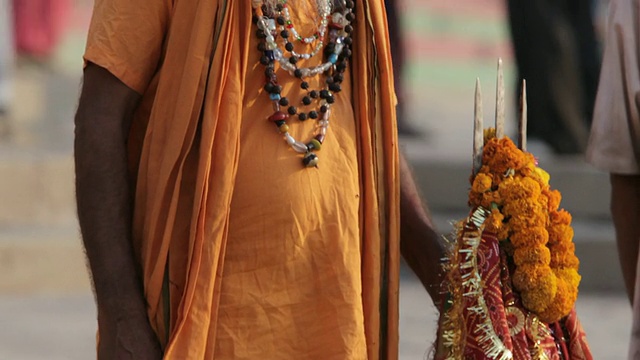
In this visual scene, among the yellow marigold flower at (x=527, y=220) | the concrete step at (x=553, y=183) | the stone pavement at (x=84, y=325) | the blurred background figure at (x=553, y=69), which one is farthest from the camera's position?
the blurred background figure at (x=553, y=69)

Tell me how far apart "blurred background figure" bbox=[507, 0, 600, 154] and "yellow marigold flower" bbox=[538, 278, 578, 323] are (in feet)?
17.1

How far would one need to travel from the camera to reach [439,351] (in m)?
2.87

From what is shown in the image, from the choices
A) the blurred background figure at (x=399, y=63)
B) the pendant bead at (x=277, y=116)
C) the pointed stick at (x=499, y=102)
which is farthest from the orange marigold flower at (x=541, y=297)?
the blurred background figure at (x=399, y=63)

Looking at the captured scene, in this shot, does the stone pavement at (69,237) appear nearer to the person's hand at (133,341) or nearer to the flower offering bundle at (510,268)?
the flower offering bundle at (510,268)

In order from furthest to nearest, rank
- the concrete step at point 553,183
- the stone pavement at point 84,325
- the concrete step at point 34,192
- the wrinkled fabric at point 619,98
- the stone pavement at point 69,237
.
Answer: the concrete step at point 553,183 → the concrete step at point 34,192 → the stone pavement at point 69,237 → the stone pavement at point 84,325 → the wrinkled fabric at point 619,98

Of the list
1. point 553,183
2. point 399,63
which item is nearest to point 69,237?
point 553,183

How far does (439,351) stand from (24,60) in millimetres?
8238

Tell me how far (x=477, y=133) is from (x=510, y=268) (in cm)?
30

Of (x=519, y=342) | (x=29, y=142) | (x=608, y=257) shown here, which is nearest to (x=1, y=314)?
(x=29, y=142)

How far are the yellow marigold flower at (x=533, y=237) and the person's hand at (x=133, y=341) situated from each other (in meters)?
0.79

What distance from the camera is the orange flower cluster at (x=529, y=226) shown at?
8.89 feet

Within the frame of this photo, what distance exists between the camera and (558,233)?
2750 millimetres

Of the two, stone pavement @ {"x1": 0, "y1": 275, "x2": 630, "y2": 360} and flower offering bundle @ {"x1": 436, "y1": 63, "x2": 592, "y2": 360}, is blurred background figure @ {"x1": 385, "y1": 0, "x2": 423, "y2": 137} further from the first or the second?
flower offering bundle @ {"x1": 436, "y1": 63, "x2": 592, "y2": 360}

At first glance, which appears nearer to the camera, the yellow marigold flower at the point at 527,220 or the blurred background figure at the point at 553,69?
the yellow marigold flower at the point at 527,220
